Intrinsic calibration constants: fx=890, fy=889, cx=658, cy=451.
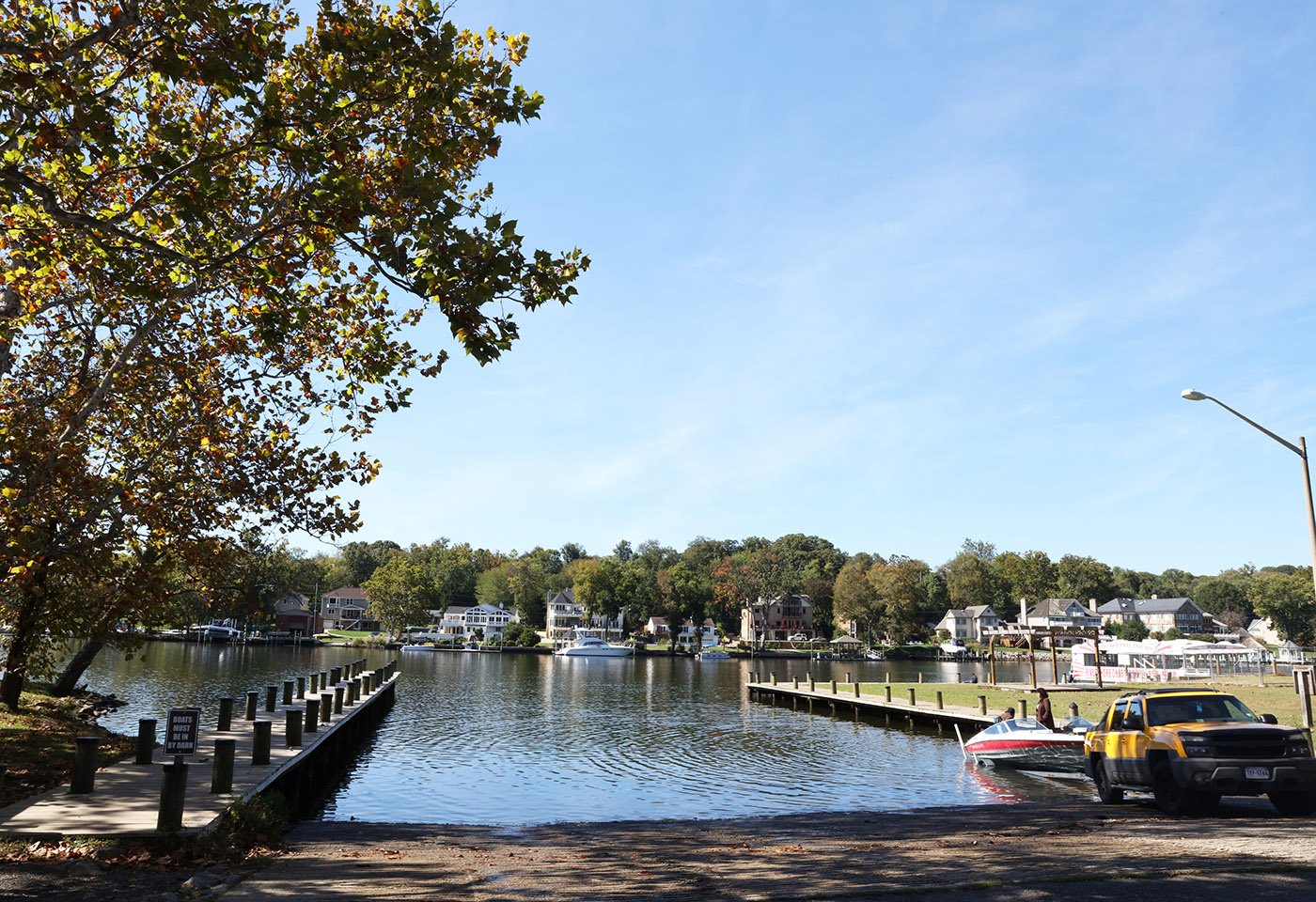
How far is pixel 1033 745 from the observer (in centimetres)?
Result: 2706

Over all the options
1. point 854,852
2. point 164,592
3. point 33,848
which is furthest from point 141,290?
point 854,852

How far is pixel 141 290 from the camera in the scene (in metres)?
11.6

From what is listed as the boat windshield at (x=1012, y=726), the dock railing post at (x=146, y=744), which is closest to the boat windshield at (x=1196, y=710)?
the boat windshield at (x=1012, y=726)

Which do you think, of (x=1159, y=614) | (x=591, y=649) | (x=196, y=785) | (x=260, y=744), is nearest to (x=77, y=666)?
(x=260, y=744)

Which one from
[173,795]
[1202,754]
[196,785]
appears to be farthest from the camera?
[196,785]

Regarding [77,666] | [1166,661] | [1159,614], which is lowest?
[1166,661]

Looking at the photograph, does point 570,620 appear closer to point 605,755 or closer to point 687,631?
point 687,631

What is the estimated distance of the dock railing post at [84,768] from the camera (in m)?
13.6

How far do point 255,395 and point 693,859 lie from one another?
13.0 m

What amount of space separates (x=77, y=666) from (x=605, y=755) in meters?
18.8

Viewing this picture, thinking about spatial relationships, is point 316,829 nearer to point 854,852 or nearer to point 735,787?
point 854,852

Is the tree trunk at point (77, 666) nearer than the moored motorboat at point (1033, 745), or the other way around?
the moored motorboat at point (1033, 745)

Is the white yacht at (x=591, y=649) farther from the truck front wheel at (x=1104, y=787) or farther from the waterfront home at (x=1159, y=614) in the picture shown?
the truck front wheel at (x=1104, y=787)

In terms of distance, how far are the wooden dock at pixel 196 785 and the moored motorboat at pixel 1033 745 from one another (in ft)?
66.2
